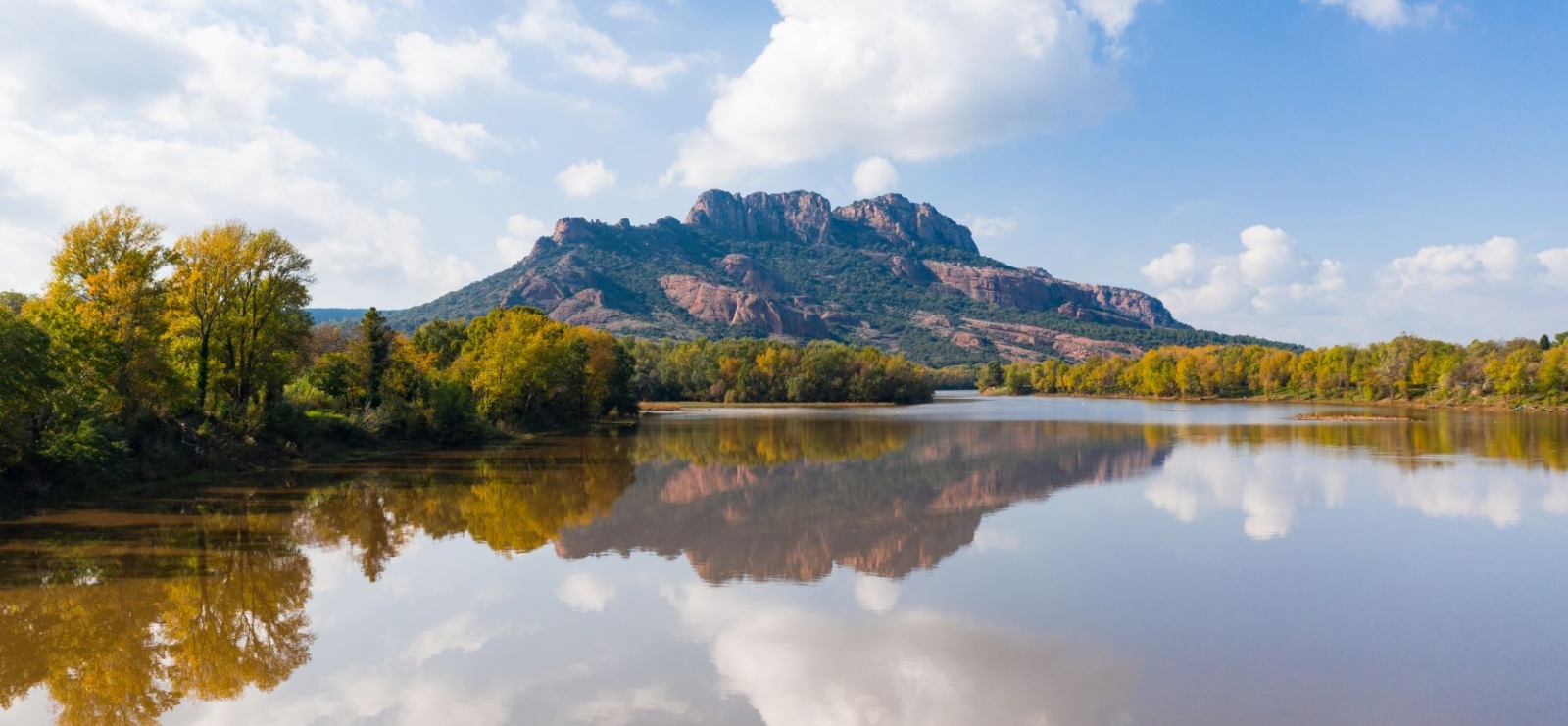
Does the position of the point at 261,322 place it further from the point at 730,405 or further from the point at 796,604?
the point at 730,405

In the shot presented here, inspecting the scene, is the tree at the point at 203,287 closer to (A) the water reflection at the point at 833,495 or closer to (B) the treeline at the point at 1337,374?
(A) the water reflection at the point at 833,495

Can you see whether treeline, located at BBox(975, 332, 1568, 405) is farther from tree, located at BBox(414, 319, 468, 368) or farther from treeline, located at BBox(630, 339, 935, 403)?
tree, located at BBox(414, 319, 468, 368)

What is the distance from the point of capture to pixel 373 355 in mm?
43625

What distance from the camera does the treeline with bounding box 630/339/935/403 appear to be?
110 m

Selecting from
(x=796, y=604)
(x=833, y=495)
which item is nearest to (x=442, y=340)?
(x=833, y=495)

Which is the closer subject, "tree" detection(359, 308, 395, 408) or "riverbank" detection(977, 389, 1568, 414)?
"tree" detection(359, 308, 395, 408)

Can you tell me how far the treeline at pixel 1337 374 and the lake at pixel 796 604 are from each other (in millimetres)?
79254

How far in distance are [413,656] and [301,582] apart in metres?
5.42

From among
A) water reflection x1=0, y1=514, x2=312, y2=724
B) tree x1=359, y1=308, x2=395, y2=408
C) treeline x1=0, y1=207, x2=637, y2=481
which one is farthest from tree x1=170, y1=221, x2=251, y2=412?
water reflection x1=0, y1=514, x2=312, y2=724

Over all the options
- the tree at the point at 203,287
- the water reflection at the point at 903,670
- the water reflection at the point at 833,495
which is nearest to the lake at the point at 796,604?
the water reflection at the point at 903,670

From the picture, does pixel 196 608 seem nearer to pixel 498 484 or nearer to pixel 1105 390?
pixel 498 484

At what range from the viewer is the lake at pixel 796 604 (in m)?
9.81

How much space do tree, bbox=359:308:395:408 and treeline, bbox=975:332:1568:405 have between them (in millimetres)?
103340

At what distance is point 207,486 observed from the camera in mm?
26641
